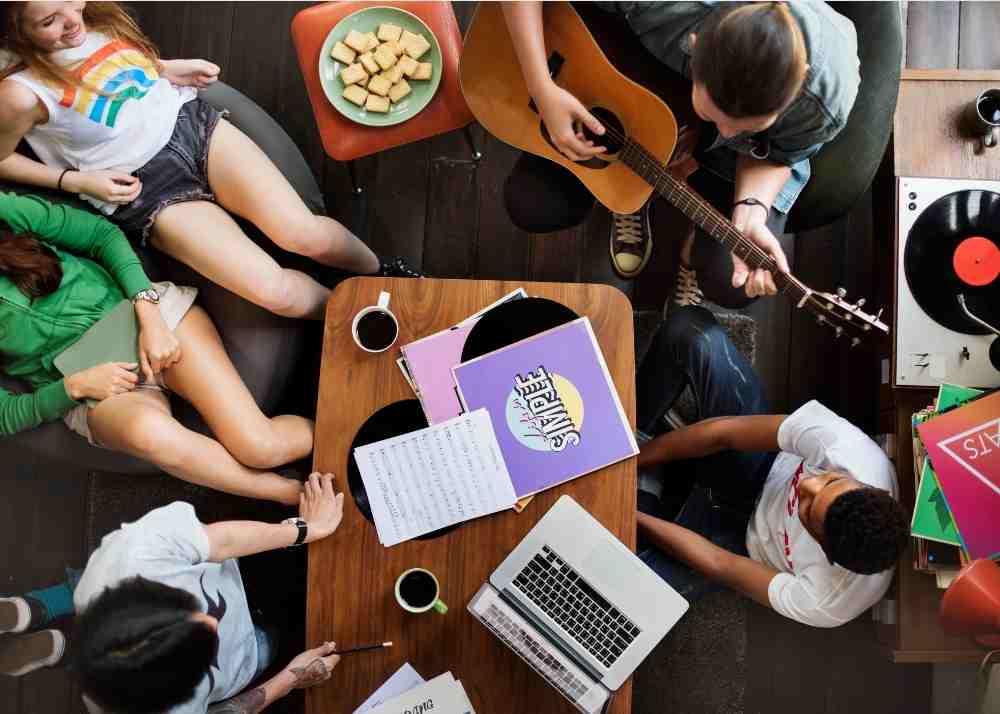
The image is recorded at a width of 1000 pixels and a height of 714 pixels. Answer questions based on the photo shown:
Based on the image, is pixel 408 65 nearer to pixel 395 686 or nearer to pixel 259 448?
pixel 259 448

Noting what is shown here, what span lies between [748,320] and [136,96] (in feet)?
5.43

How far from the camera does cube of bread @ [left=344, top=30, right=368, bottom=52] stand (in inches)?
68.2

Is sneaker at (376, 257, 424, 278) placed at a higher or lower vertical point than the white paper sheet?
higher

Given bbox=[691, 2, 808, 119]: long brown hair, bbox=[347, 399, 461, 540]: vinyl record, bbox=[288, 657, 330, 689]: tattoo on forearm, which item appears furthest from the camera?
bbox=[347, 399, 461, 540]: vinyl record

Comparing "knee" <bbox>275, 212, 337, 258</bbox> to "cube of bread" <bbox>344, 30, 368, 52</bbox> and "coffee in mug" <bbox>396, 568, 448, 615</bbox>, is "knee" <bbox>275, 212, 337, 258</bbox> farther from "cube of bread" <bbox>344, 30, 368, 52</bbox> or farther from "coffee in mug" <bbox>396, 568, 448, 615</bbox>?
"coffee in mug" <bbox>396, 568, 448, 615</bbox>

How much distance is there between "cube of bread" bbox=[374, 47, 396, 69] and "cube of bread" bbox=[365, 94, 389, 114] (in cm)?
7

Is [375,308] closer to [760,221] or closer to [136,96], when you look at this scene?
[136,96]

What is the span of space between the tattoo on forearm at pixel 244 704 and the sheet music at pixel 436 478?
464 millimetres

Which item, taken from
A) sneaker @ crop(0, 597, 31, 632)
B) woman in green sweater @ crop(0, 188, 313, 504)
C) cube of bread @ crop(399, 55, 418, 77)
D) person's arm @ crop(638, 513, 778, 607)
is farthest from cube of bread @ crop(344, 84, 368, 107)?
sneaker @ crop(0, 597, 31, 632)

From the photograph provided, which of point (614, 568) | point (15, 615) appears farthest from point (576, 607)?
point (15, 615)

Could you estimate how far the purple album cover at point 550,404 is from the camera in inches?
56.5

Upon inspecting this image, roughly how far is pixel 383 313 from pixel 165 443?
1.84ft

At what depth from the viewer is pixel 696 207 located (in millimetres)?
1645

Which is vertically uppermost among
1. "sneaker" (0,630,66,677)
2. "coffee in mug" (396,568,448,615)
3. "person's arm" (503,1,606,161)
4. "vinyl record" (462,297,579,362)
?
"person's arm" (503,1,606,161)
